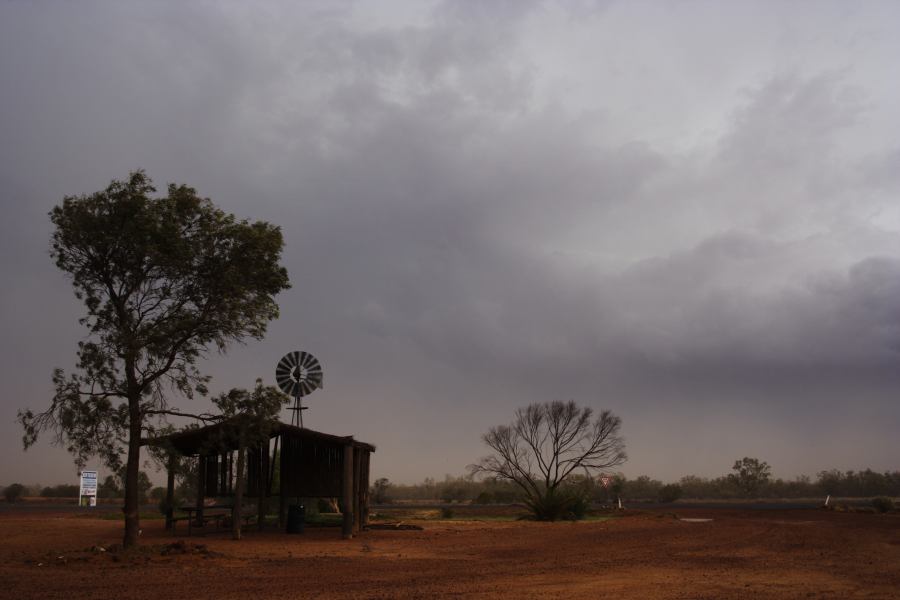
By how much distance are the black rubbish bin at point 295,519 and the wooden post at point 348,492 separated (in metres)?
2.51

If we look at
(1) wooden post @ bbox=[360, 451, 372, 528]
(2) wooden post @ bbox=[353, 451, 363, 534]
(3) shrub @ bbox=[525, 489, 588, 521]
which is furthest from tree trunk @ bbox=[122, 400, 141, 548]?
(3) shrub @ bbox=[525, 489, 588, 521]

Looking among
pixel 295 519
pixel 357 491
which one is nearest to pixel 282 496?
pixel 295 519

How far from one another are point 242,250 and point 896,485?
397 feet

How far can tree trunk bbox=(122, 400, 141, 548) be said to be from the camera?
63.3ft

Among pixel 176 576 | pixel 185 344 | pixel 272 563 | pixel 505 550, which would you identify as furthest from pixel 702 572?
pixel 185 344

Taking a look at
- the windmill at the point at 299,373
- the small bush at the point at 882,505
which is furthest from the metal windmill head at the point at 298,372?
the small bush at the point at 882,505

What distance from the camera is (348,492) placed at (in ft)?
82.6

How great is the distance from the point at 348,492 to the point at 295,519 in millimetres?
3301

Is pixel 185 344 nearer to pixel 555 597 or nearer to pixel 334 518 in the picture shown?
pixel 555 597

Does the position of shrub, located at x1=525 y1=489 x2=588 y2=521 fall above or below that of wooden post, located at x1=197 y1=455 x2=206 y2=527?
below

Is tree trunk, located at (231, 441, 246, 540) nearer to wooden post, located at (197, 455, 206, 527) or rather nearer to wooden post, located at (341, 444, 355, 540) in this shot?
wooden post, located at (341, 444, 355, 540)

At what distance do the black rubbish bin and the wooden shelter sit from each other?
452mm

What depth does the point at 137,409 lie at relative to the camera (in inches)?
778

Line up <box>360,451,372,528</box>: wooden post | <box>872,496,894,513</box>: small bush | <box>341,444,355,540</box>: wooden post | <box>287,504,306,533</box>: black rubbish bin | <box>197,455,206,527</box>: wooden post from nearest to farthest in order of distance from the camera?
<box>341,444,355,540</box>: wooden post → <box>287,504,306,533</box>: black rubbish bin → <box>197,455,206,527</box>: wooden post → <box>360,451,372,528</box>: wooden post → <box>872,496,894,513</box>: small bush
